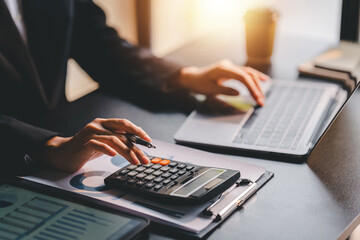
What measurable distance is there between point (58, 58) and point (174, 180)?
79 cm

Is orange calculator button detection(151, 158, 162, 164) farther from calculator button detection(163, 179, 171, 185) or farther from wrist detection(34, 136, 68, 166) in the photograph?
wrist detection(34, 136, 68, 166)

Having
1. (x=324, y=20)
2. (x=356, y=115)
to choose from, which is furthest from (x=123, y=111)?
(x=324, y=20)

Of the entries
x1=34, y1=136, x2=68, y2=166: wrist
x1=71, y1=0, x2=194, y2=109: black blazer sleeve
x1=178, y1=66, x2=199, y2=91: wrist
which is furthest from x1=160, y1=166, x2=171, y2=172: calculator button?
x1=178, y1=66, x2=199, y2=91: wrist

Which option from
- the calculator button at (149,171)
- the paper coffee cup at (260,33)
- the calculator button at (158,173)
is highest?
the paper coffee cup at (260,33)

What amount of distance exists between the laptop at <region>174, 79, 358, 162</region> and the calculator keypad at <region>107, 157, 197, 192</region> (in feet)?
0.57

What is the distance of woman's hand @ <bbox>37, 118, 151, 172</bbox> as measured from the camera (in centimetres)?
85

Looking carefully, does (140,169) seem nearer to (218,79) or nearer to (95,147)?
(95,147)

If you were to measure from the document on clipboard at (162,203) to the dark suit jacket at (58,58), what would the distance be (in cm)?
31

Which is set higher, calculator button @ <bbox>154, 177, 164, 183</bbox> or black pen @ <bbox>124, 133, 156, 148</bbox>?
black pen @ <bbox>124, 133, 156, 148</bbox>

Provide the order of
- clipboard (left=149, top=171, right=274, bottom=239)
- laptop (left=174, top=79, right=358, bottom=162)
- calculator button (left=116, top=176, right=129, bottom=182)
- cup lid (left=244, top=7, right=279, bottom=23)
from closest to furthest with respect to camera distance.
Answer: clipboard (left=149, top=171, right=274, bottom=239) → calculator button (left=116, top=176, right=129, bottom=182) → laptop (left=174, top=79, right=358, bottom=162) → cup lid (left=244, top=7, right=279, bottom=23)

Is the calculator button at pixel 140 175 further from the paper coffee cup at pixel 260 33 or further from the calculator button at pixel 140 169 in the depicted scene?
the paper coffee cup at pixel 260 33

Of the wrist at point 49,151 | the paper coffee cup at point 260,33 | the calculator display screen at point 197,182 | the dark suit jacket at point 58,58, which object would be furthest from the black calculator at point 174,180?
the paper coffee cup at point 260,33

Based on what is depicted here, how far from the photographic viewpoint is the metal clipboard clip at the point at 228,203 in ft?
2.43

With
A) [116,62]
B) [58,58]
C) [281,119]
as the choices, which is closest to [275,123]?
[281,119]
